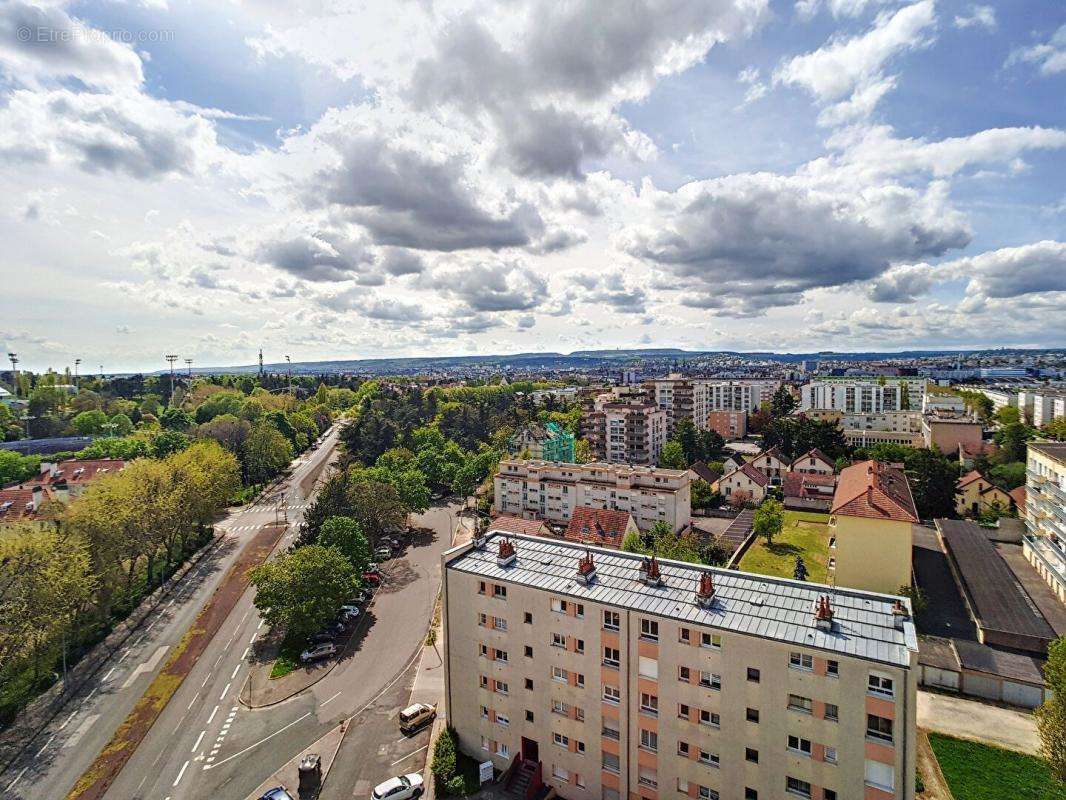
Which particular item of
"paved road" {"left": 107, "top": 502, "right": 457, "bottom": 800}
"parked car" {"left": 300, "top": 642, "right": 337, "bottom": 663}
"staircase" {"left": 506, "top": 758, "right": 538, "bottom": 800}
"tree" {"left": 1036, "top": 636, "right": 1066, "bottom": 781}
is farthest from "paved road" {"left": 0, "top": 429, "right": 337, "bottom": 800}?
"tree" {"left": 1036, "top": 636, "right": 1066, "bottom": 781}

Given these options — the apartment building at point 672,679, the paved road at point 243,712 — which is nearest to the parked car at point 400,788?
the apartment building at point 672,679

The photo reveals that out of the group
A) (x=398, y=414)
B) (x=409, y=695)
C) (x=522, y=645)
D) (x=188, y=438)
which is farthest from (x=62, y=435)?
(x=522, y=645)

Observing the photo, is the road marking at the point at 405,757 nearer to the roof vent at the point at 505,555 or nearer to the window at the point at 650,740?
the roof vent at the point at 505,555

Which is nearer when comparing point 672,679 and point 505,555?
point 672,679

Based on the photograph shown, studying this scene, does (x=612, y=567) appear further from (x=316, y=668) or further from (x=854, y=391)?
(x=854, y=391)

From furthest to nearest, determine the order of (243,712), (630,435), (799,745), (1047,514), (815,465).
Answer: (630,435)
(815,465)
(1047,514)
(243,712)
(799,745)

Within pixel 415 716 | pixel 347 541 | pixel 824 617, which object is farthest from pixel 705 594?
pixel 347 541

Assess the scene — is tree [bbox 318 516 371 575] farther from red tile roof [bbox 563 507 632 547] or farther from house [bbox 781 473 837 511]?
house [bbox 781 473 837 511]

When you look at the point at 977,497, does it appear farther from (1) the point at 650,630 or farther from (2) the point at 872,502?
(1) the point at 650,630
